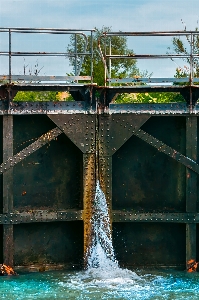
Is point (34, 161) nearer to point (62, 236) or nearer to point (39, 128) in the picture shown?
point (39, 128)

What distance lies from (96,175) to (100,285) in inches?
87.7

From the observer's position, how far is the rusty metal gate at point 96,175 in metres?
14.5

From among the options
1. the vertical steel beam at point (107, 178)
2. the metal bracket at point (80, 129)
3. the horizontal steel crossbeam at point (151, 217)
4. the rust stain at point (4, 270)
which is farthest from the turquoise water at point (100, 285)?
the metal bracket at point (80, 129)

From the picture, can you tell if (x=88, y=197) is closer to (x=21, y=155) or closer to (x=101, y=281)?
(x=21, y=155)

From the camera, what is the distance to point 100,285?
13883 mm

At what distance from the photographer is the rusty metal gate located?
47.6 ft

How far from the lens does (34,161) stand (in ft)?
48.7

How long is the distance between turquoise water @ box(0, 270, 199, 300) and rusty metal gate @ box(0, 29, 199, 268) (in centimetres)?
49

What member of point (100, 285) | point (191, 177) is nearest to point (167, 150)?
point (191, 177)

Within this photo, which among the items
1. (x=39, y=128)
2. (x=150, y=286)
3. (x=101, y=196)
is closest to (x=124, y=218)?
(x=101, y=196)

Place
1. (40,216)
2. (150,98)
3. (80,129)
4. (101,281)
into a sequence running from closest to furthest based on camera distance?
(101,281) → (40,216) → (80,129) → (150,98)

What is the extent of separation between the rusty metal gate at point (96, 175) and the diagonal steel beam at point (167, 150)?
0.02 metres

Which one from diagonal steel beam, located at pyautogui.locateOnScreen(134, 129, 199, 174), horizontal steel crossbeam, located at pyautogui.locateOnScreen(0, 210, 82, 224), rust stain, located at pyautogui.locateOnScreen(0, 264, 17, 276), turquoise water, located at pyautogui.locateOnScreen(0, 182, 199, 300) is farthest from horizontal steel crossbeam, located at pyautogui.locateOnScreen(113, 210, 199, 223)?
rust stain, located at pyautogui.locateOnScreen(0, 264, 17, 276)

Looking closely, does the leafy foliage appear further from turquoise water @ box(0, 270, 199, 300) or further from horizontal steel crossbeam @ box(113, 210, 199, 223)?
turquoise water @ box(0, 270, 199, 300)
